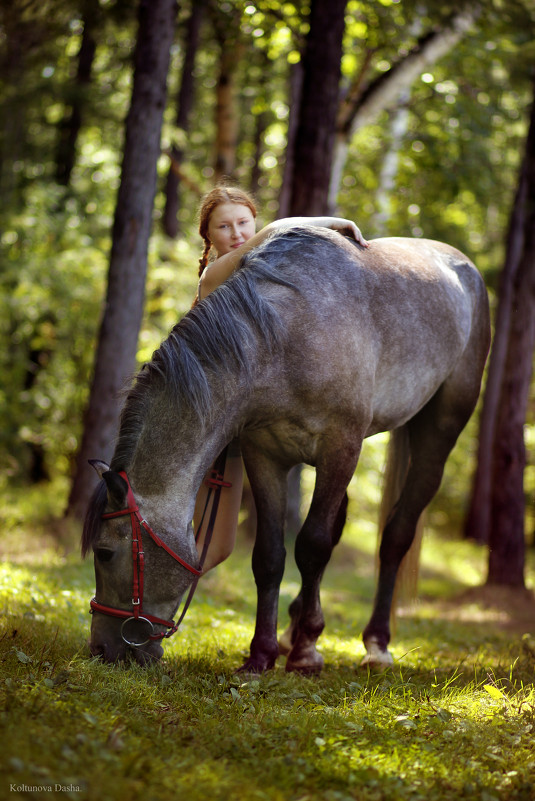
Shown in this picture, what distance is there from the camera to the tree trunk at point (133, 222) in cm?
723

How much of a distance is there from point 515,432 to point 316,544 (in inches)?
241

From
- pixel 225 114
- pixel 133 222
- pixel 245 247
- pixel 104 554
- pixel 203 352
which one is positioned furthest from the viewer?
pixel 225 114

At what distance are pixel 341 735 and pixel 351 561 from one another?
9.44m

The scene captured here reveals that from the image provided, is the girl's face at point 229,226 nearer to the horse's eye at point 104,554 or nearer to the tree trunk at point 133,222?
the horse's eye at point 104,554

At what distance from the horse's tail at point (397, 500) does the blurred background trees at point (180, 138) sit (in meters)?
4.46

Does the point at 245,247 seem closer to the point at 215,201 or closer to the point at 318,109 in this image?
the point at 215,201

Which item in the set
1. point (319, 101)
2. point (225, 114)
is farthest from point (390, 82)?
point (225, 114)

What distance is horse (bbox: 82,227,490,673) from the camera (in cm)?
343

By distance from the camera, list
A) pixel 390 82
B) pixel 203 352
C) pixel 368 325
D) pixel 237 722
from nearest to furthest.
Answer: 1. pixel 237 722
2. pixel 203 352
3. pixel 368 325
4. pixel 390 82

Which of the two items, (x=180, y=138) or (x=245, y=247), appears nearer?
(x=245, y=247)

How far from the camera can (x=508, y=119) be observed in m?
13.0

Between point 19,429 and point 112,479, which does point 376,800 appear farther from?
point 19,429

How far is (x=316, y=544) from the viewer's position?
3900mm

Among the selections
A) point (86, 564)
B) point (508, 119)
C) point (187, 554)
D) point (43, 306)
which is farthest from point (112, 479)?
point (508, 119)
